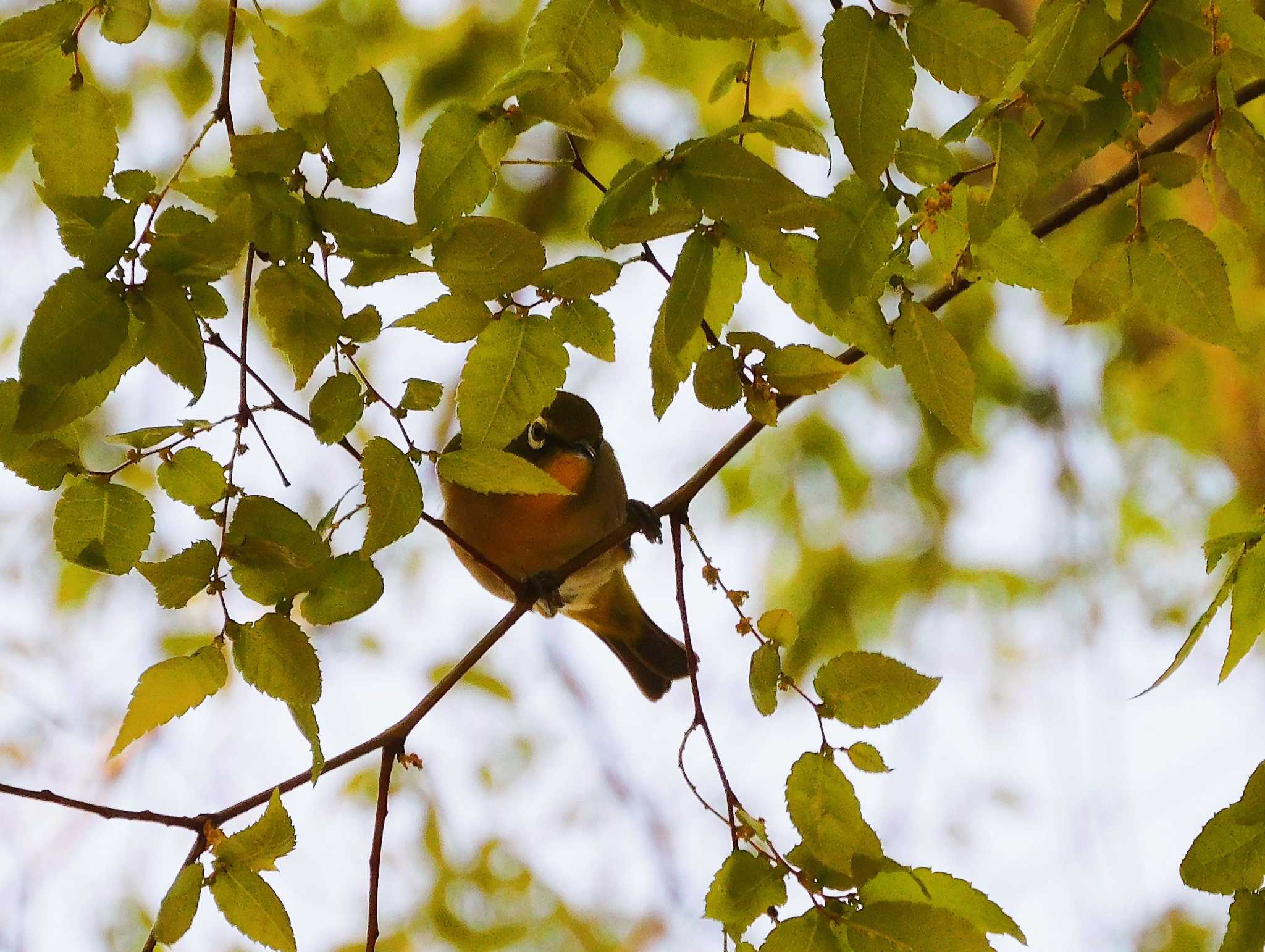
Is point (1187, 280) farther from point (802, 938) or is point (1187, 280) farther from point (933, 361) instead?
point (802, 938)

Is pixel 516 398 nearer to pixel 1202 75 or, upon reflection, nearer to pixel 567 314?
pixel 567 314

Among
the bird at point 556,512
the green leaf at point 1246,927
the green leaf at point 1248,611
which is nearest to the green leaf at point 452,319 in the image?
the green leaf at point 1248,611

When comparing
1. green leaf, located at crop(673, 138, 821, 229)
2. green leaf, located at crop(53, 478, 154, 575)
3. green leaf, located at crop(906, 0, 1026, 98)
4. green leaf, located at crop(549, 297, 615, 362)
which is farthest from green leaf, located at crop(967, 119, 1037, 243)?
green leaf, located at crop(53, 478, 154, 575)

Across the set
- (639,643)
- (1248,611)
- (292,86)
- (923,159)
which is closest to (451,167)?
(292,86)

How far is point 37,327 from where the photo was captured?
1224 millimetres

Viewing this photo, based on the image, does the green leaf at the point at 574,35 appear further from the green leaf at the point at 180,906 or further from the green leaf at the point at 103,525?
the green leaf at the point at 180,906

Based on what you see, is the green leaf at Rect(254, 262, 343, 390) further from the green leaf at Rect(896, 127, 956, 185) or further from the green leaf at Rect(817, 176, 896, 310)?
the green leaf at Rect(896, 127, 956, 185)

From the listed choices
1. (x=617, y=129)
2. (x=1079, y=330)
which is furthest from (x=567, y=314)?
(x=1079, y=330)

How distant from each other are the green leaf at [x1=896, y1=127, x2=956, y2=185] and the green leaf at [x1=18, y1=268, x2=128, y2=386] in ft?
2.93

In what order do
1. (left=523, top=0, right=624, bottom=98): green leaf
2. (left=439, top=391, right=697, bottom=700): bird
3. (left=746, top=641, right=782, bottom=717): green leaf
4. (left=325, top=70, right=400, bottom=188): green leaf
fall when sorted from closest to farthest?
(left=523, top=0, right=624, bottom=98): green leaf, (left=325, top=70, right=400, bottom=188): green leaf, (left=746, top=641, right=782, bottom=717): green leaf, (left=439, top=391, right=697, bottom=700): bird

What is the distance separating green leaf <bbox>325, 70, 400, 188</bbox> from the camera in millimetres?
A: 1436

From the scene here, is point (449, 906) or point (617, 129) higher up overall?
point (617, 129)

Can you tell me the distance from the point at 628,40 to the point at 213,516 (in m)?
3.09

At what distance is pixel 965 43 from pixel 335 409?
0.87 metres
